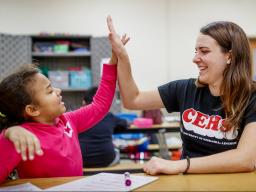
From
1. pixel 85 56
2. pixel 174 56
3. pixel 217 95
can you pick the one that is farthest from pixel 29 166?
pixel 174 56

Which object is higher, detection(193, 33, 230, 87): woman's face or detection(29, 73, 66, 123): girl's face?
detection(193, 33, 230, 87): woman's face

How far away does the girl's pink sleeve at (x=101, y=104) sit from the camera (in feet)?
5.24

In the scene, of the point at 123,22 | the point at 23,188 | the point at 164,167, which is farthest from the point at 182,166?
the point at 123,22

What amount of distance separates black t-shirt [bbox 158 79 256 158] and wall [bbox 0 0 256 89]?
475 cm

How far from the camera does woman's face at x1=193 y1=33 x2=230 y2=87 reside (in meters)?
1.55

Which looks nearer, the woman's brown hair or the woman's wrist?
the woman's wrist

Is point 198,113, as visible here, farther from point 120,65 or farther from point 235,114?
point 120,65

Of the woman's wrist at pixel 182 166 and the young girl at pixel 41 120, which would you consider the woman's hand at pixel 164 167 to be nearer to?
the woman's wrist at pixel 182 166

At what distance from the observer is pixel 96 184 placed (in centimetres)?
109

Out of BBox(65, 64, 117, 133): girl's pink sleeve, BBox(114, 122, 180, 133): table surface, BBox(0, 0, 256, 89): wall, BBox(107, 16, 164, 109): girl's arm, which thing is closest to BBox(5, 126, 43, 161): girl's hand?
BBox(65, 64, 117, 133): girl's pink sleeve

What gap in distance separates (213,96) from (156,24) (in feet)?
16.7

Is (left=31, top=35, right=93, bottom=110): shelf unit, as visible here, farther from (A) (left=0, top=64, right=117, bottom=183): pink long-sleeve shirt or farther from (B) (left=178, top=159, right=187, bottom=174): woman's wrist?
(B) (left=178, top=159, right=187, bottom=174): woman's wrist

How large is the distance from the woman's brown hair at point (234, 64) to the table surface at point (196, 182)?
14.4 inches

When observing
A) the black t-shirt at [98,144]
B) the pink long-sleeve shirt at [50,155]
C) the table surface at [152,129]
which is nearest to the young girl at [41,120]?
the pink long-sleeve shirt at [50,155]
